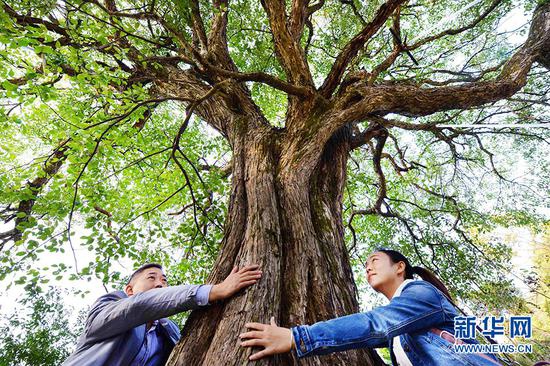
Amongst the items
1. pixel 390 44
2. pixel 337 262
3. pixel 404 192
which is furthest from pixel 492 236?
pixel 337 262

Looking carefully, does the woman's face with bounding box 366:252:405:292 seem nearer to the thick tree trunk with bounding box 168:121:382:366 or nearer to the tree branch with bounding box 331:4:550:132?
the thick tree trunk with bounding box 168:121:382:366

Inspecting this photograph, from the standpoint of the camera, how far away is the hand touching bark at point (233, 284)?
1801mm

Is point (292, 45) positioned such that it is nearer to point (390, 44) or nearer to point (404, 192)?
point (390, 44)

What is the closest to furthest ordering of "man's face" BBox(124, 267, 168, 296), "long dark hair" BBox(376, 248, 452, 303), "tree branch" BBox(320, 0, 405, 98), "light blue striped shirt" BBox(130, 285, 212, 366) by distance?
1. "light blue striped shirt" BBox(130, 285, 212, 366)
2. "long dark hair" BBox(376, 248, 452, 303)
3. "man's face" BBox(124, 267, 168, 296)
4. "tree branch" BBox(320, 0, 405, 98)

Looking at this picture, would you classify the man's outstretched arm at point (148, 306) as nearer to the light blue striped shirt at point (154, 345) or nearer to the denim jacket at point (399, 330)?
the light blue striped shirt at point (154, 345)

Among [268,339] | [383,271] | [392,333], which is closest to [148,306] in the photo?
[268,339]

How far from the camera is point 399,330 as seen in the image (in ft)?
4.91

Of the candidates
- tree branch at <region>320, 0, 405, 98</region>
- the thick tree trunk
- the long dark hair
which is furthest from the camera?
tree branch at <region>320, 0, 405, 98</region>

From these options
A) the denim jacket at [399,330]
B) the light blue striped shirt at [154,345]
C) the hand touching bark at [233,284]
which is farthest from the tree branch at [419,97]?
the light blue striped shirt at [154,345]

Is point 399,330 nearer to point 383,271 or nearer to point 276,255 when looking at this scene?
point 383,271

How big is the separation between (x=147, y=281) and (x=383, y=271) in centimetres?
186

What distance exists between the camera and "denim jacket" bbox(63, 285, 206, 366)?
67.2 inches

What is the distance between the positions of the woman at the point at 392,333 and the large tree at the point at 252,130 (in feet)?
0.45

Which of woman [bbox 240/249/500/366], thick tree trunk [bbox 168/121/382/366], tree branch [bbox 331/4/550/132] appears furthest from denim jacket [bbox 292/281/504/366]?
tree branch [bbox 331/4/550/132]
